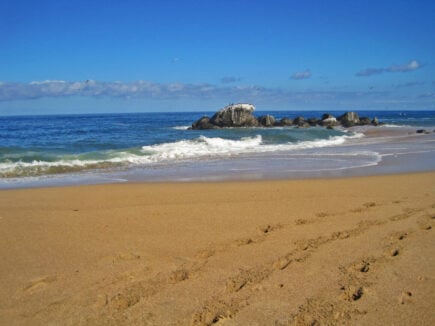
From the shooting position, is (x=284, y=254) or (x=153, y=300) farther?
(x=284, y=254)

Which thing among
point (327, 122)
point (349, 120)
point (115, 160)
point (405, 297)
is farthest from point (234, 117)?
point (405, 297)

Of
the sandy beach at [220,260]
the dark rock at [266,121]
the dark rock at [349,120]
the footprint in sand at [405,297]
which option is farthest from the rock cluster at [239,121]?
the footprint in sand at [405,297]

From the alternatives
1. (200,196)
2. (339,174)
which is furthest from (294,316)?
(339,174)

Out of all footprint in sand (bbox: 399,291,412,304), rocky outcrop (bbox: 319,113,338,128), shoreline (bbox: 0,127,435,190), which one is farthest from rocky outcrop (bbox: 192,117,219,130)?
footprint in sand (bbox: 399,291,412,304)

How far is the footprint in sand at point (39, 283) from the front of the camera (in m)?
4.14

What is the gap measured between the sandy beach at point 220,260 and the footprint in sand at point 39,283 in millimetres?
19

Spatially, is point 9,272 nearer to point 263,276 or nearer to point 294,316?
point 263,276

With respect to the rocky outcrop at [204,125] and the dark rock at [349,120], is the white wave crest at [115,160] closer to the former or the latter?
the rocky outcrop at [204,125]

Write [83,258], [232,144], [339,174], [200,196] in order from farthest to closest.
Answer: [232,144] < [339,174] < [200,196] < [83,258]

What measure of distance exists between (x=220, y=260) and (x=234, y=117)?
43.5 meters

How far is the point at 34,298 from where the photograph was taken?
12.9ft

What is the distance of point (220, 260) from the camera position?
4883 millimetres

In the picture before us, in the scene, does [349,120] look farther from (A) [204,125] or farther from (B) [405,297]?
(B) [405,297]

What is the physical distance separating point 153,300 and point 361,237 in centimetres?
327
